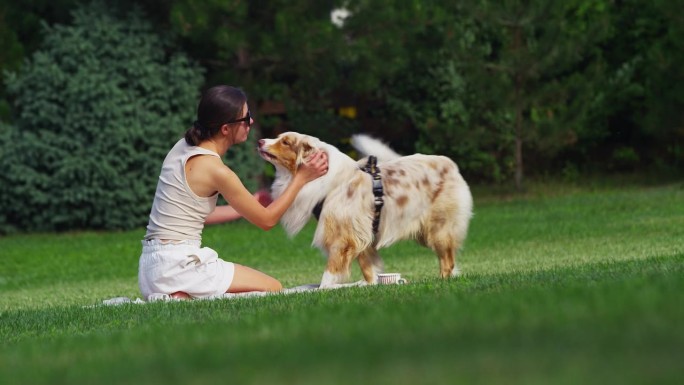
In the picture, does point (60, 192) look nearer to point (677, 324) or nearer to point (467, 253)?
point (467, 253)

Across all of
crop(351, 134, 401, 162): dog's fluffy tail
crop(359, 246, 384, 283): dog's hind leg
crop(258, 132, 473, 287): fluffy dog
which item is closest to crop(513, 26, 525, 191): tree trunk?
crop(351, 134, 401, 162): dog's fluffy tail

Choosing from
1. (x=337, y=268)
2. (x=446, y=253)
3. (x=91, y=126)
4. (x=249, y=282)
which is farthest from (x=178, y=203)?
(x=91, y=126)

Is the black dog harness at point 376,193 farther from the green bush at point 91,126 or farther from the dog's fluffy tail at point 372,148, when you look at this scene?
the green bush at point 91,126

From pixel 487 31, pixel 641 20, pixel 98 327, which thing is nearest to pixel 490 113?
pixel 487 31

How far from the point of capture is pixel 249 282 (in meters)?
9.98

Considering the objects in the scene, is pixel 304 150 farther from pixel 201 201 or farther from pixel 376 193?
pixel 201 201

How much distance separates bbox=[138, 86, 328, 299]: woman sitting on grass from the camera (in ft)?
31.1

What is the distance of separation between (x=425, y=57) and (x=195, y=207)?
46.5ft

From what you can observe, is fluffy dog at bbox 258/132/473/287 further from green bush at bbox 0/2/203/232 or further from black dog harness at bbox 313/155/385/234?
green bush at bbox 0/2/203/232

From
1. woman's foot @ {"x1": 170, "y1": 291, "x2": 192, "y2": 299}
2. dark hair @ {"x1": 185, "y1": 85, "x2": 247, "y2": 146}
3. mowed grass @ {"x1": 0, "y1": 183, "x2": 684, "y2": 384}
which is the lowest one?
woman's foot @ {"x1": 170, "y1": 291, "x2": 192, "y2": 299}

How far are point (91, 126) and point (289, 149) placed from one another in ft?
36.5

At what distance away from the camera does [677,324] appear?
500 cm

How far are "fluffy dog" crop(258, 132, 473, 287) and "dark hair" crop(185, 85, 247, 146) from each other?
359 mm

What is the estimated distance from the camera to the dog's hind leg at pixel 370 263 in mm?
10047
